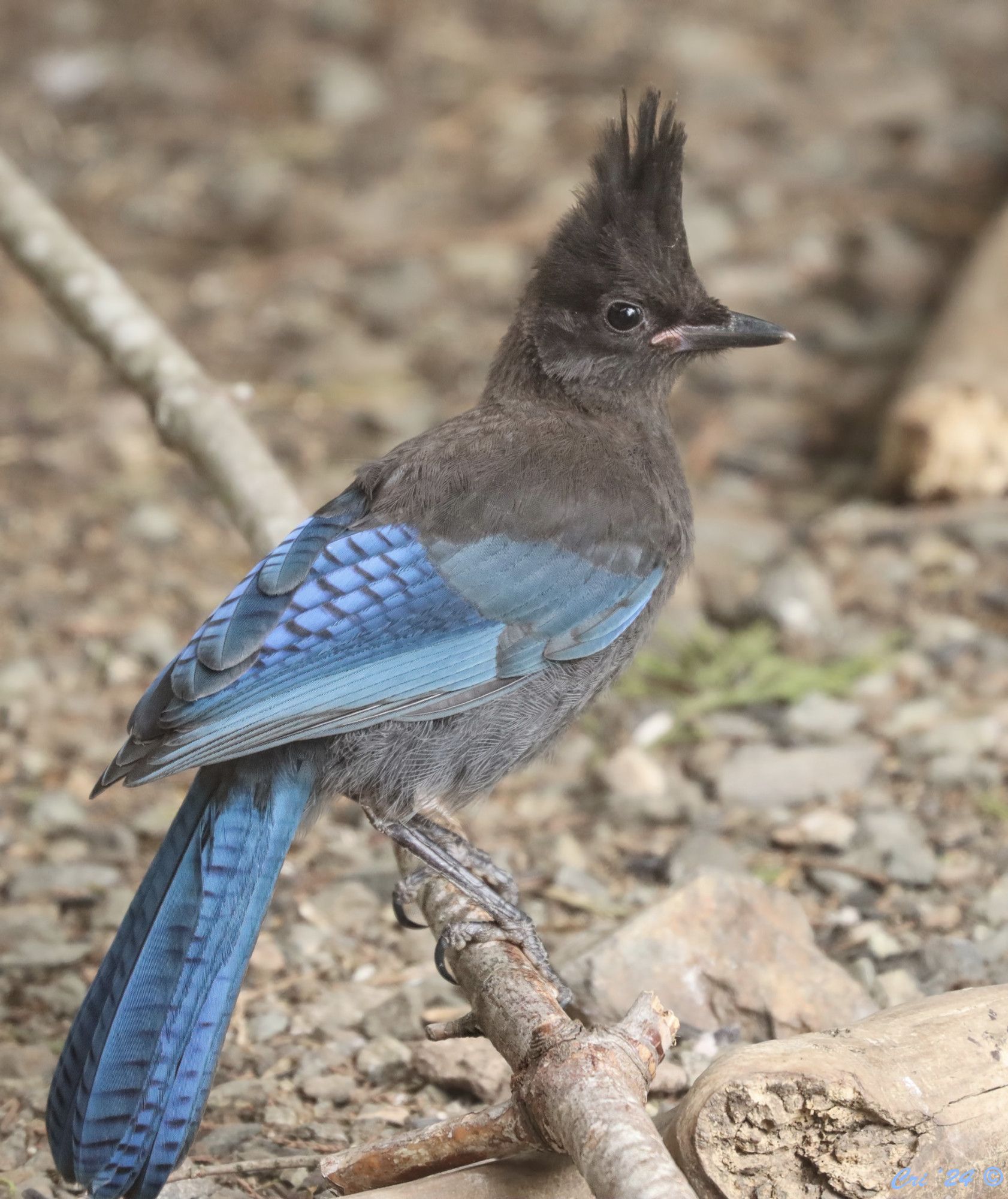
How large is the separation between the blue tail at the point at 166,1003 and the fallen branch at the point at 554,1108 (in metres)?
0.25

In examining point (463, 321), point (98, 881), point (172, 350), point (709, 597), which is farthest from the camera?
point (463, 321)

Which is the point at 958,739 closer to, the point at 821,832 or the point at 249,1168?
the point at 821,832

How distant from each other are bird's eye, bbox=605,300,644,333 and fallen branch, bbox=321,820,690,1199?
1.45 meters

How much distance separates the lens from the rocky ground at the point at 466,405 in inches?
125

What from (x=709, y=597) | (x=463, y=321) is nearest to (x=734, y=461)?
(x=709, y=597)

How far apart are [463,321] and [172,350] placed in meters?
2.44

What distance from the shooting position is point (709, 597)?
4793 millimetres

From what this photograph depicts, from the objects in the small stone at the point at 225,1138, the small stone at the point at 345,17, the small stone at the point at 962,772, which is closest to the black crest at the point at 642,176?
the small stone at the point at 962,772

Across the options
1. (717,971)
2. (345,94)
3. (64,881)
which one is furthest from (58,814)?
(345,94)

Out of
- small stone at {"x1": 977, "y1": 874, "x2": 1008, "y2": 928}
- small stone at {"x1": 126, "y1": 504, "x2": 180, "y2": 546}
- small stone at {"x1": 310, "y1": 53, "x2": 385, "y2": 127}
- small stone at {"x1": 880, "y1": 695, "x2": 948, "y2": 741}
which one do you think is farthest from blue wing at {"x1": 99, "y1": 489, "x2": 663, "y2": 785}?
small stone at {"x1": 310, "y1": 53, "x2": 385, "y2": 127}

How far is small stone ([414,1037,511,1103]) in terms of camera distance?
9.58 ft

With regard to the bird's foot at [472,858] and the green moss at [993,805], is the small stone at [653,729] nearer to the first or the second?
the green moss at [993,805]

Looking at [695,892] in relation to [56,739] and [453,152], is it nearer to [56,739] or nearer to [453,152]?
[56,739]

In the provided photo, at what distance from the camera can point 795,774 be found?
3.97 metres
